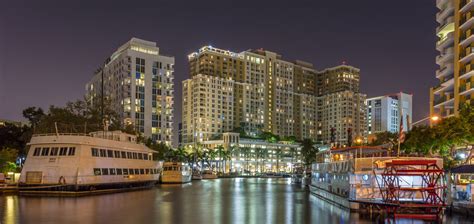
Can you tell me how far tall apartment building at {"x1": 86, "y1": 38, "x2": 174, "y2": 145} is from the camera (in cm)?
16012

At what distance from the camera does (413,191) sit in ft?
108

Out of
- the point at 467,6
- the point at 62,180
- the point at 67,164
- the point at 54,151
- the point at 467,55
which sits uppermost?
the point at 467,6

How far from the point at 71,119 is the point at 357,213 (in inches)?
2048

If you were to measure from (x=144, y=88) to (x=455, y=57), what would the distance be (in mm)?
116300

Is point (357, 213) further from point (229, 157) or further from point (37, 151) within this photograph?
point (229, 157)

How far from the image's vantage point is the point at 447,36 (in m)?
71.2

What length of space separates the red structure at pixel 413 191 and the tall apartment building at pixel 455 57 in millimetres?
→ 32938

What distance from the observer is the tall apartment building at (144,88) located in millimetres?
160125

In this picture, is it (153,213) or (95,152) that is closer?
(153,213)

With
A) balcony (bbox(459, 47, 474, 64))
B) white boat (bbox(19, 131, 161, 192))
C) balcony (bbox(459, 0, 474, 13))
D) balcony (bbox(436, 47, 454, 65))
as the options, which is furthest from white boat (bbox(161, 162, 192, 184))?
balcony (bbox(459, 0, 474, 13))

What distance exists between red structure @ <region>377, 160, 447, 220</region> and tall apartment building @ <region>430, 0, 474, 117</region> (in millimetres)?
32938

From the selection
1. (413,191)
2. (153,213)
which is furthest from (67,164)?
(413,191)

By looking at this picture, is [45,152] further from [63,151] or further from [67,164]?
[67,164]

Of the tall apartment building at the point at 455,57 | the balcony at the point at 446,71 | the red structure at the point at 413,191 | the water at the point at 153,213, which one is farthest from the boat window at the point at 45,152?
the balcony at the point at 446,71
